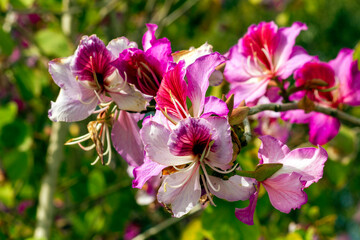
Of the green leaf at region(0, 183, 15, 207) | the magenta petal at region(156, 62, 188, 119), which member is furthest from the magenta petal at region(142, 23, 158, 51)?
the green leaf at region(0, 183, 15, 207)

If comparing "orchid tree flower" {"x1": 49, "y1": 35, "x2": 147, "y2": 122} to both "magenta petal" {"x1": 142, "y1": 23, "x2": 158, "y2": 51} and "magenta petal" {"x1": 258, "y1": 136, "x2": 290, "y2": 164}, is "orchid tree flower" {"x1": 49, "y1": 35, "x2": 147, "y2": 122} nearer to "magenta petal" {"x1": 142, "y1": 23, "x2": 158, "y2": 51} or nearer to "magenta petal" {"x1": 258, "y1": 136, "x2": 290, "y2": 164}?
"magenta petal" {"x1": 142, "y1": 23, "x2": 158, "y2": 51}

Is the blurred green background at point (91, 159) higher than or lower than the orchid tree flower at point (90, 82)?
lower

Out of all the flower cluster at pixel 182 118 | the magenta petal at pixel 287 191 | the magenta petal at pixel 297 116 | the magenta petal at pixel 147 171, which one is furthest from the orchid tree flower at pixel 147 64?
the magenta petal at pixel 297 116

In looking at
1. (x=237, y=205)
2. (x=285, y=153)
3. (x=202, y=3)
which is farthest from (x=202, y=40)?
(x=285, y=153)

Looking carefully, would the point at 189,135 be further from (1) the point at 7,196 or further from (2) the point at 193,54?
(1) the point at 7,196

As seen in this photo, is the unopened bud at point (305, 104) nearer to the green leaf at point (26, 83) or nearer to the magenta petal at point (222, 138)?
the magenta petal at point (222, 138)
